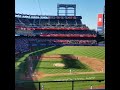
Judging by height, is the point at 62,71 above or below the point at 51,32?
below

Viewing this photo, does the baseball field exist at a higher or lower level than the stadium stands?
lower

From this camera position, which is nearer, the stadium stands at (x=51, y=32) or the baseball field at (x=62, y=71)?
the baseball field at (x=62, y=71)

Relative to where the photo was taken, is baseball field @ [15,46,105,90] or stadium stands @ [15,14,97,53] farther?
stadium stands @ [15,14,97,53]

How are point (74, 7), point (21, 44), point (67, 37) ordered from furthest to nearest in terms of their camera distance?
1. point (74, 7)
2. point (67, 37)
3. point (21, 44)

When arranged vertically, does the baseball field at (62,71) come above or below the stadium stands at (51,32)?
below

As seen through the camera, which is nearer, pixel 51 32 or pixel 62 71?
pixel 62 71
